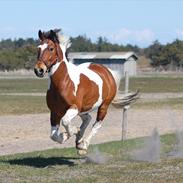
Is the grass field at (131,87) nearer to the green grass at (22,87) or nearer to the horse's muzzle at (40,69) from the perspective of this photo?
the green grass at (22,87)

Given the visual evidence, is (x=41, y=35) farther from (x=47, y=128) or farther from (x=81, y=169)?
(x=47, y=128)

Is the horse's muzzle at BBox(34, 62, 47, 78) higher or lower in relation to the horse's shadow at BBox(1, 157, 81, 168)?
higher

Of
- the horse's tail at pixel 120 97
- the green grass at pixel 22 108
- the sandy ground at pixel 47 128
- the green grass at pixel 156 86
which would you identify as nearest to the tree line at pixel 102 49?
the green grass at pixel 156 86

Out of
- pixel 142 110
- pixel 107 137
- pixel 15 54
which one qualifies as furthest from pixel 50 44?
pixel 15 54

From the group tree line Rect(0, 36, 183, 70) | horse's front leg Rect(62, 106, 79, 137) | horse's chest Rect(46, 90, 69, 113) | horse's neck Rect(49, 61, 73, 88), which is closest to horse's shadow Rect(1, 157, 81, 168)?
horse's front leg Rect(62, 106, 79, 137)

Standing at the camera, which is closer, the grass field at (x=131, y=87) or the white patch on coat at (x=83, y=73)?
the white patch on coat at (x=83, y=73)

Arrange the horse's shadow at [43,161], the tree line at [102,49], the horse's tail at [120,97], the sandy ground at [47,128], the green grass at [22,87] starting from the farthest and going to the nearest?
the tree line at [102,49] < the green grass at [22,87] < the sandy ground at [47,128] < the horse's tail at [120,97] < the horse's shadow at [43,161]

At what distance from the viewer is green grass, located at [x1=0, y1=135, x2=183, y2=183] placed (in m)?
9.83

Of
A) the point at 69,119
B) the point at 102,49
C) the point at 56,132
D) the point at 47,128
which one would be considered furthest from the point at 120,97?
the point at 102,49

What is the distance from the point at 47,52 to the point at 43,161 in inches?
99.7

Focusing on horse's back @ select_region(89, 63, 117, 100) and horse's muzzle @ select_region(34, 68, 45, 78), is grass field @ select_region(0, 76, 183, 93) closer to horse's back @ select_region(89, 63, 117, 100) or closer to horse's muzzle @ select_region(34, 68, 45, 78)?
horse's back @ select_region(89, 63, 117, 100)

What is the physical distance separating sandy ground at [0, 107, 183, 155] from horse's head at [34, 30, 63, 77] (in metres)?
4.65

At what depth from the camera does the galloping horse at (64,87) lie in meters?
10.7

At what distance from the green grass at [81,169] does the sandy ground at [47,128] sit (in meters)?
2.52
